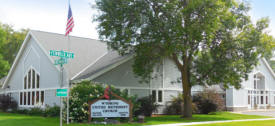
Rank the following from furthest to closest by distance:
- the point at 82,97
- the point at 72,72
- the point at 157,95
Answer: the point at 157,95 → the point at 72,72 → the point at 82,97

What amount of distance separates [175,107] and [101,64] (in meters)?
8.03

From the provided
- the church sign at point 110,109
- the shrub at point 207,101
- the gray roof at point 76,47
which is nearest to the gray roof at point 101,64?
the gray roof at point 76,47

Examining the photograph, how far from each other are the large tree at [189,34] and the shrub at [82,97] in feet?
13.1

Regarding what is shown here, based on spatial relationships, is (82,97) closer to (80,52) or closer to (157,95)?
(80,52)

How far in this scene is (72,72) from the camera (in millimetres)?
23922

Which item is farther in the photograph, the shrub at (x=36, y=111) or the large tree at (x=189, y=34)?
the shrub at (x=36, y=111)

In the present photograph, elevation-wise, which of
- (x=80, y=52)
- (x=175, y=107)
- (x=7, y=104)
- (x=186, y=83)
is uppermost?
(x=80, y=52)

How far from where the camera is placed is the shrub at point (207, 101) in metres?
29.5

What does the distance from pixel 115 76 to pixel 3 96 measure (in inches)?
474

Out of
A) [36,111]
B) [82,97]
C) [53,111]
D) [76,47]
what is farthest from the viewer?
[76,47]

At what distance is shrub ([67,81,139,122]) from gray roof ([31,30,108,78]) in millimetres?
3945

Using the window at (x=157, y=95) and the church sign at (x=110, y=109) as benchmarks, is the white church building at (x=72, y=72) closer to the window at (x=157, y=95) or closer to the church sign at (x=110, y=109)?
the window at (x=157, y=95)

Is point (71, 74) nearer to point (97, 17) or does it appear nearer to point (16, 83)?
point (97, 17)

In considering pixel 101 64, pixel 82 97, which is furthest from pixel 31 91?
pixel 82 97
